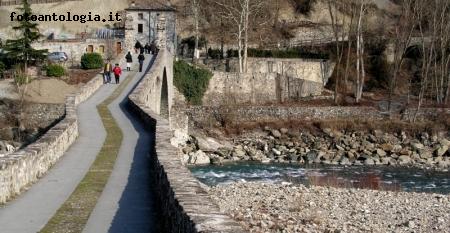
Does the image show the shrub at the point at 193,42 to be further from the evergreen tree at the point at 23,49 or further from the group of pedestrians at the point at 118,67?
the evergreen tree at the point at 23,49

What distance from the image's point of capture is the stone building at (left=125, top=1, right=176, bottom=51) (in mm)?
59625

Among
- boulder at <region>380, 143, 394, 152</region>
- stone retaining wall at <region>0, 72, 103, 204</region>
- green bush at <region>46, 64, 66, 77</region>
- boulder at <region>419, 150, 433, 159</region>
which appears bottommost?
boulder at <region>419, 150, 433, 159</region>

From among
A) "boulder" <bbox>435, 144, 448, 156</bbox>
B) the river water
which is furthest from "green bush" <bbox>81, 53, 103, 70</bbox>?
"boulder" <bbox>435, 144, 448, 156</bbox>

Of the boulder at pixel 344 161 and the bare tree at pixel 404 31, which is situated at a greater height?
the bare tree at pixel 404 31

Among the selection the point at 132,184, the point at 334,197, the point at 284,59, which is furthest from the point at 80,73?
the point at 132,184

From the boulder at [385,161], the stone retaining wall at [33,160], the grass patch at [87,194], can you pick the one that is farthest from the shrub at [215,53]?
the stone retaining wall at [33,160]

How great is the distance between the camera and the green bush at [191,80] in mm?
51938

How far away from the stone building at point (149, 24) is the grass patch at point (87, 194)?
133 feet

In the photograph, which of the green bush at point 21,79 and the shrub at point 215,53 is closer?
the green bush at point 21,79

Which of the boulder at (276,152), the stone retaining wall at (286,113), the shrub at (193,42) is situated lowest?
the boulder at (276,152)

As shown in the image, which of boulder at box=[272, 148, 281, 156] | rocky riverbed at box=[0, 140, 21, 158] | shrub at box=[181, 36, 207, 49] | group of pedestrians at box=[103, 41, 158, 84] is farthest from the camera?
shrub at box=[181, 36, 207, 49]

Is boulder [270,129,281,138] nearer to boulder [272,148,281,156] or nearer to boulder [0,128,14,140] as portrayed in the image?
boulder [272,148,281,156]

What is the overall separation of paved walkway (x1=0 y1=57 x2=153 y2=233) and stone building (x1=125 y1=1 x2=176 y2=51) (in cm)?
4089

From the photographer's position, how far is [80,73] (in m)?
48.8
